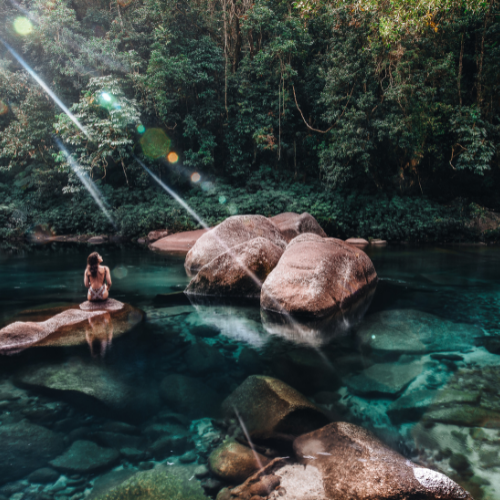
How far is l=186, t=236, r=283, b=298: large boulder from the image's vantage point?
22.8 feet

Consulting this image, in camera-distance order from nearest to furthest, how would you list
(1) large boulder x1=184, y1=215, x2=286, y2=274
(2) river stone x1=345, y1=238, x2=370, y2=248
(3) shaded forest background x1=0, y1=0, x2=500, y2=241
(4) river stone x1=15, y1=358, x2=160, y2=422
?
(4) river stone x1=15, y1=358, x2=160, y2=422 → (1) large boulder x1=184, y1=215, x2=286, y2=274 → (3) shaded forest background x1=0, y1=0, x2=500, y2=241 → (2) river stone x1=345, y1=238, x2=370, y2=248

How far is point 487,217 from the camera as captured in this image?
16.0 m

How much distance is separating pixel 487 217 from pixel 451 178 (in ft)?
9.49

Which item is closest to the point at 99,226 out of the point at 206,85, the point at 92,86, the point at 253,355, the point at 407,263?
the point at 92,86

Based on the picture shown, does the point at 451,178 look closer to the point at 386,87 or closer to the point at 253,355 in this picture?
the point at 386,87

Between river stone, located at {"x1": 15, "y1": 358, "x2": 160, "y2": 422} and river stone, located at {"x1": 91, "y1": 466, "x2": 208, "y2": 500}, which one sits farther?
river stone, located at {"x1": 15, "y1": 358, "x2": 160, "y2": 422}

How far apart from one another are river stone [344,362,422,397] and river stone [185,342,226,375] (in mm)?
1464

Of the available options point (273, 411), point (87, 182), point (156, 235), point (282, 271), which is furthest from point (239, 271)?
point (87, 182)

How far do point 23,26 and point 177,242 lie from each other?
14666 mm

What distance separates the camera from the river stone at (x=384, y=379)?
3641 millimetres

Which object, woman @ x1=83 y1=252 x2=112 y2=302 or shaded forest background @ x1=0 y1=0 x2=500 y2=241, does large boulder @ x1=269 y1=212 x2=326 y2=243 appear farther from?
woman @ x1=83 y1=252 x2=112 y2=302

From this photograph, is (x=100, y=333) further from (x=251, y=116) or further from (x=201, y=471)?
(x=251, y=116)

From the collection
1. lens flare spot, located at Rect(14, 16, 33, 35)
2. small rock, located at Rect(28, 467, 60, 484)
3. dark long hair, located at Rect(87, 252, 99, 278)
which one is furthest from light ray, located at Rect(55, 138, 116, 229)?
small rock, located at Rect(28, 467, 60, 484)

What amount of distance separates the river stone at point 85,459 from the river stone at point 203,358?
1384mm
